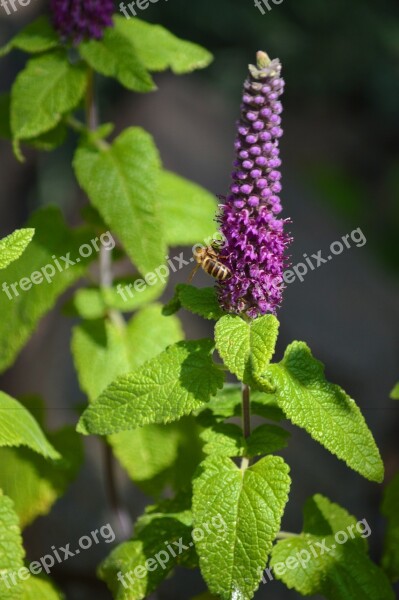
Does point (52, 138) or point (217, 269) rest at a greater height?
point (52, 138)

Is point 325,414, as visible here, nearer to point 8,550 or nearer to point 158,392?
point 158,392

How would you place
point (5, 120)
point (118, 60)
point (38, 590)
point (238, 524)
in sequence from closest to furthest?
point (238, 524), point (38, 590), point (118, 60), point (5, 120)

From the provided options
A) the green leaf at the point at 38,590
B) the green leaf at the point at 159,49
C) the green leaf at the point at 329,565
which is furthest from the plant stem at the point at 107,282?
the green leaf at the point at 329,565

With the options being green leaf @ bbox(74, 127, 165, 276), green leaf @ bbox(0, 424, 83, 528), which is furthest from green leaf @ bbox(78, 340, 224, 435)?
green leaf @ bbox(0, 424, 83, 528)

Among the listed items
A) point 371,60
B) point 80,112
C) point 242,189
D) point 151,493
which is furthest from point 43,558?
point 371,60

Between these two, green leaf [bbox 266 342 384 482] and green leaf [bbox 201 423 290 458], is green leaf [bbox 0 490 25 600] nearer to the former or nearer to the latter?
green leaf [bbox 201 423 290 458]

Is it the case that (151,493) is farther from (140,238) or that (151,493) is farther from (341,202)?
(341,202)

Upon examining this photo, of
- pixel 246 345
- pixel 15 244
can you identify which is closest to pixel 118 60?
pixel 15 244
